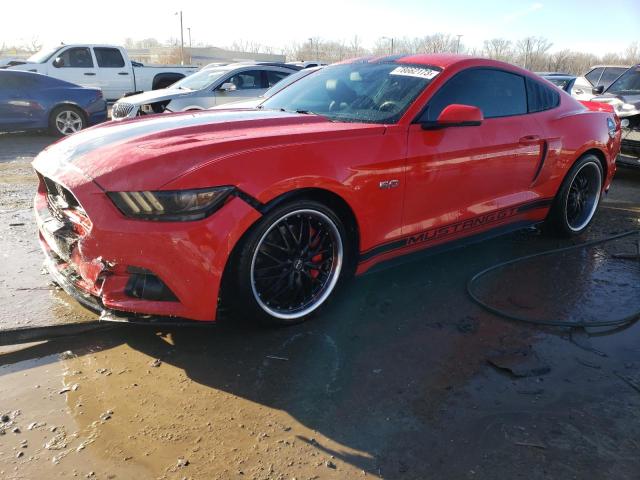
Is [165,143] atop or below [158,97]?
atop

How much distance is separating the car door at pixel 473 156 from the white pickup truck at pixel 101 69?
1341 cm

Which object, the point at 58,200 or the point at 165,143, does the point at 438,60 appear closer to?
the point at 165,143

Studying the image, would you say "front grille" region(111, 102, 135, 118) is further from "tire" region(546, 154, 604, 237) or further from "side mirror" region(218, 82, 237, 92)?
"tire" region(546, 154, 604, 237)

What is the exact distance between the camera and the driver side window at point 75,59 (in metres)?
14.7

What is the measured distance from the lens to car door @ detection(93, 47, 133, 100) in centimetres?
1546

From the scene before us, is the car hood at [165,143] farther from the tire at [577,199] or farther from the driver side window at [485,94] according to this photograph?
the tire at [577,199]

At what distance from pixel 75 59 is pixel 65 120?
15.2 feet

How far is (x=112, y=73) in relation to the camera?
15.6 metres

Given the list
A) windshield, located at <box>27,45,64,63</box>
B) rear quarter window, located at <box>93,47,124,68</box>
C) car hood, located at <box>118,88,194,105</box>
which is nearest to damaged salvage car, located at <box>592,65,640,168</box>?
car hood, located at <box>118,88,194,105</box>

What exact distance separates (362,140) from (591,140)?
105 inches

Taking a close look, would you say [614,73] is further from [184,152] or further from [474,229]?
[184,152]

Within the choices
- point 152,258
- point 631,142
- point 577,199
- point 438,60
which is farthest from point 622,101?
point 152,258

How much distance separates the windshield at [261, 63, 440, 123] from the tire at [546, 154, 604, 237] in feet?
5.92

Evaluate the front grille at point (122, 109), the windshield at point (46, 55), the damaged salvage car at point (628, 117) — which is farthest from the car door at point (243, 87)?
the windshield at point (46, 55)
